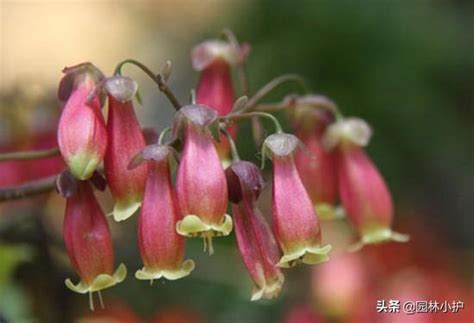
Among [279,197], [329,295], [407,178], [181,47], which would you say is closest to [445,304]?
[329,295]

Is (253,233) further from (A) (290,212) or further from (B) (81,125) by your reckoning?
(B) (81,125)

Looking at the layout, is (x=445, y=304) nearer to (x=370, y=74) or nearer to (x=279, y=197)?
(x=279, y=197)

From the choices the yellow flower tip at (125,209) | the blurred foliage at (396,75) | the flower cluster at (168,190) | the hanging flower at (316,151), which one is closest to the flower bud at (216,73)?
the hanging flower at (316,151)

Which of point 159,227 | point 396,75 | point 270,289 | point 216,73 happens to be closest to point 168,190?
point 159,227

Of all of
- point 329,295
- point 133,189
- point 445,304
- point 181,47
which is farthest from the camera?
point 181,47

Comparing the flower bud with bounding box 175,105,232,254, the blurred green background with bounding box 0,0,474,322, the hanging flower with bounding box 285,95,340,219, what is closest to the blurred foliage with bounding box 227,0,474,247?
the blurred green background with bounding box 0,0,474,322

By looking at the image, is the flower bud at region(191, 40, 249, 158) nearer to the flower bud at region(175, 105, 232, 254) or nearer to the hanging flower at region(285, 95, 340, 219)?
the hanging flower at region(285, 95, 340, 219)
